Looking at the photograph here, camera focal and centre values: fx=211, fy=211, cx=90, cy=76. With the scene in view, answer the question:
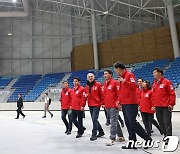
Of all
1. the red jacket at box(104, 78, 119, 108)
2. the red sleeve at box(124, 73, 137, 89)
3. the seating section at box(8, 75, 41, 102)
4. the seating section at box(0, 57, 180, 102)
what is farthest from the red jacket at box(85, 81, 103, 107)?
the seating section at box(8, 75, 41, 102)

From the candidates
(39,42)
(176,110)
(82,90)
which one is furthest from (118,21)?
(82,90)

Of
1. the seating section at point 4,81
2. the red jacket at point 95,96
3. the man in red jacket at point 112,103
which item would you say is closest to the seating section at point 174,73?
the red jacket at point 95,96

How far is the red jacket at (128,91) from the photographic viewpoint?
394cm

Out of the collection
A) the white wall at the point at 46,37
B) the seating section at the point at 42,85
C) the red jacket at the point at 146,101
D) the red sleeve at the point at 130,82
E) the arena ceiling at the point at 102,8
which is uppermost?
the arena ceiling at the point at 102,8

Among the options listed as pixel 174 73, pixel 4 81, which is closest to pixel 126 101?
pixel 174 73

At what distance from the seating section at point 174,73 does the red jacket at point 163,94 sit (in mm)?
11879

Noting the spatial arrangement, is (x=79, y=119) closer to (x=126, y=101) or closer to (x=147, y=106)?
(x=147, y=106)

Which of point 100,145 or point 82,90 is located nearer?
point 100,145

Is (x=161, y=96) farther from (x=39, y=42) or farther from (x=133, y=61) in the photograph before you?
(x=39, y=42)

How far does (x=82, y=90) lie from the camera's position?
18.6 ft

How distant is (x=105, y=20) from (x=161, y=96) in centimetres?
2593

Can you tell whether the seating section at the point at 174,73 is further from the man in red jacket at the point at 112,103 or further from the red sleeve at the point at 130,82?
the red sleeve at the point at 130,82

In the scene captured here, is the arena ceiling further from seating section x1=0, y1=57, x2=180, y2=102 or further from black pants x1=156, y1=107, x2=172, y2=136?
black pants x1=156, y1=107, x2=172, y2=136

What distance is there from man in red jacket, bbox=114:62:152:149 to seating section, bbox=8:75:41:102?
2019 cm
